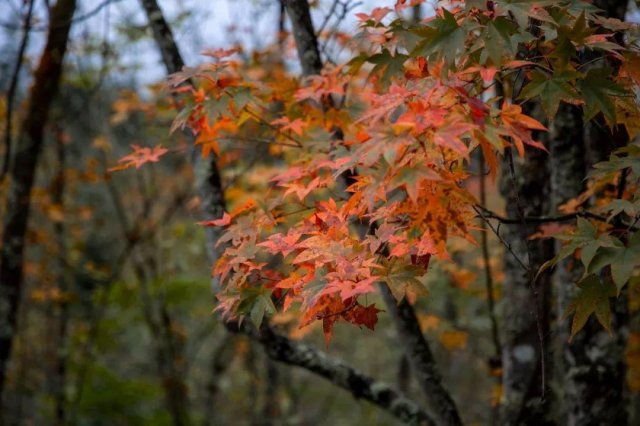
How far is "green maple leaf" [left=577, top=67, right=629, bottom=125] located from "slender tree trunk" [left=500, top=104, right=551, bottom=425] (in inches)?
46.6

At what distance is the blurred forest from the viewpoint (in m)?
4.11

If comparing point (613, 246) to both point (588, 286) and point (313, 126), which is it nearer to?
point (588, 286)

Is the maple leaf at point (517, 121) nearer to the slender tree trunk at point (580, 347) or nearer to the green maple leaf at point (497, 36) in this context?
the green maple leaf at point (497, 36)

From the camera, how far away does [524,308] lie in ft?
9.46

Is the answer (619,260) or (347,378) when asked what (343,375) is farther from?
(619,260)

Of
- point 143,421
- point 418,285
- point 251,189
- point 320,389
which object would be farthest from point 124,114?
point 320,389

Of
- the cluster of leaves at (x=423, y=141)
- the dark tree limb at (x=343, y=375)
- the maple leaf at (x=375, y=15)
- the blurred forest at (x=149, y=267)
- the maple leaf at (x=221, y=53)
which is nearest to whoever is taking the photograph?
the cluster of leaves at (x=423, y=141)

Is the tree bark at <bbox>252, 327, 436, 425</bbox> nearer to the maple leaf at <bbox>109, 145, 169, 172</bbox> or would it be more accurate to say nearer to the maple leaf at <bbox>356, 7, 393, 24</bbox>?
the maple leaf at <bbox>109, 145, 169, 172</bbox>

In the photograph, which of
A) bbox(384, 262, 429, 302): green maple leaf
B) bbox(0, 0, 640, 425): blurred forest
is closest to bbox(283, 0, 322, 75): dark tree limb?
bbox(0, 0, 640, 425): blurred forest

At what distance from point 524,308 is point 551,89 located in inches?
60.7

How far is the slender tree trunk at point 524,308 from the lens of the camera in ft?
9.20

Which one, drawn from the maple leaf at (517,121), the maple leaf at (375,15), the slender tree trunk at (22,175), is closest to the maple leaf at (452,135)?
the maple leaf at (517,121)

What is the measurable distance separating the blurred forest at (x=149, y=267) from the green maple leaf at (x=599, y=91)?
0.37m

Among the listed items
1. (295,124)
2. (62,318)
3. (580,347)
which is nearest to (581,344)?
(580,347)
